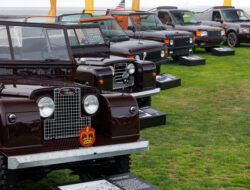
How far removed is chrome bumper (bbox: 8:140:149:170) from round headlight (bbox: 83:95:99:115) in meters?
0.42

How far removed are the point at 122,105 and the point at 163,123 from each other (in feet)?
11.6

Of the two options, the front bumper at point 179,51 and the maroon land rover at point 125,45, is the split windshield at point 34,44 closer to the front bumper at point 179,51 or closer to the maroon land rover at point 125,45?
the maroon land rover at point 125,45

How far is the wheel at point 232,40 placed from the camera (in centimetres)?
2324

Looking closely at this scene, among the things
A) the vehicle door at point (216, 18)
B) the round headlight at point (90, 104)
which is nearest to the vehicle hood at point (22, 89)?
the round headlight at point (90, 104)

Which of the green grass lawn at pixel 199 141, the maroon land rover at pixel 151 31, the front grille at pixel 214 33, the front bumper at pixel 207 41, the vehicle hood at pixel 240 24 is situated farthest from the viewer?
the vehicle hood at pixel 240 24

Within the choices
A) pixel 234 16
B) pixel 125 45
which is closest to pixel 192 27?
pixel 234 16

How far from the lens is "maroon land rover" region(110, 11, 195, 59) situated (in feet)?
53.2

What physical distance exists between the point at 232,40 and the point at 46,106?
19936 millimetres

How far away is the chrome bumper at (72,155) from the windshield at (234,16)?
63.8 feet

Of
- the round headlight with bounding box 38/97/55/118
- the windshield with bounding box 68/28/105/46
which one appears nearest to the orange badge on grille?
the round headlight with bounding box 38/97/55/118

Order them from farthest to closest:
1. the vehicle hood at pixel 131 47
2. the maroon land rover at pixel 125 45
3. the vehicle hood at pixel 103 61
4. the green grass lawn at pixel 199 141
A: the maroon land rover at pixel 125 45 < the vehicle hood at pixel 131 47 < the vehicle hood at pixel 103 61 < the green grass lawn at pixel 199 141

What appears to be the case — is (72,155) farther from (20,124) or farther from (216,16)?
(216,16)

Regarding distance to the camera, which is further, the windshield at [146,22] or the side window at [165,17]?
the side window at [165,17]

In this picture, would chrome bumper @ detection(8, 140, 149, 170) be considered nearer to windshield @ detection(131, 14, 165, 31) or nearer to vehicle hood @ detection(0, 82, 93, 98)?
vehicle hood @ detection(0, 82, 93, 98)
